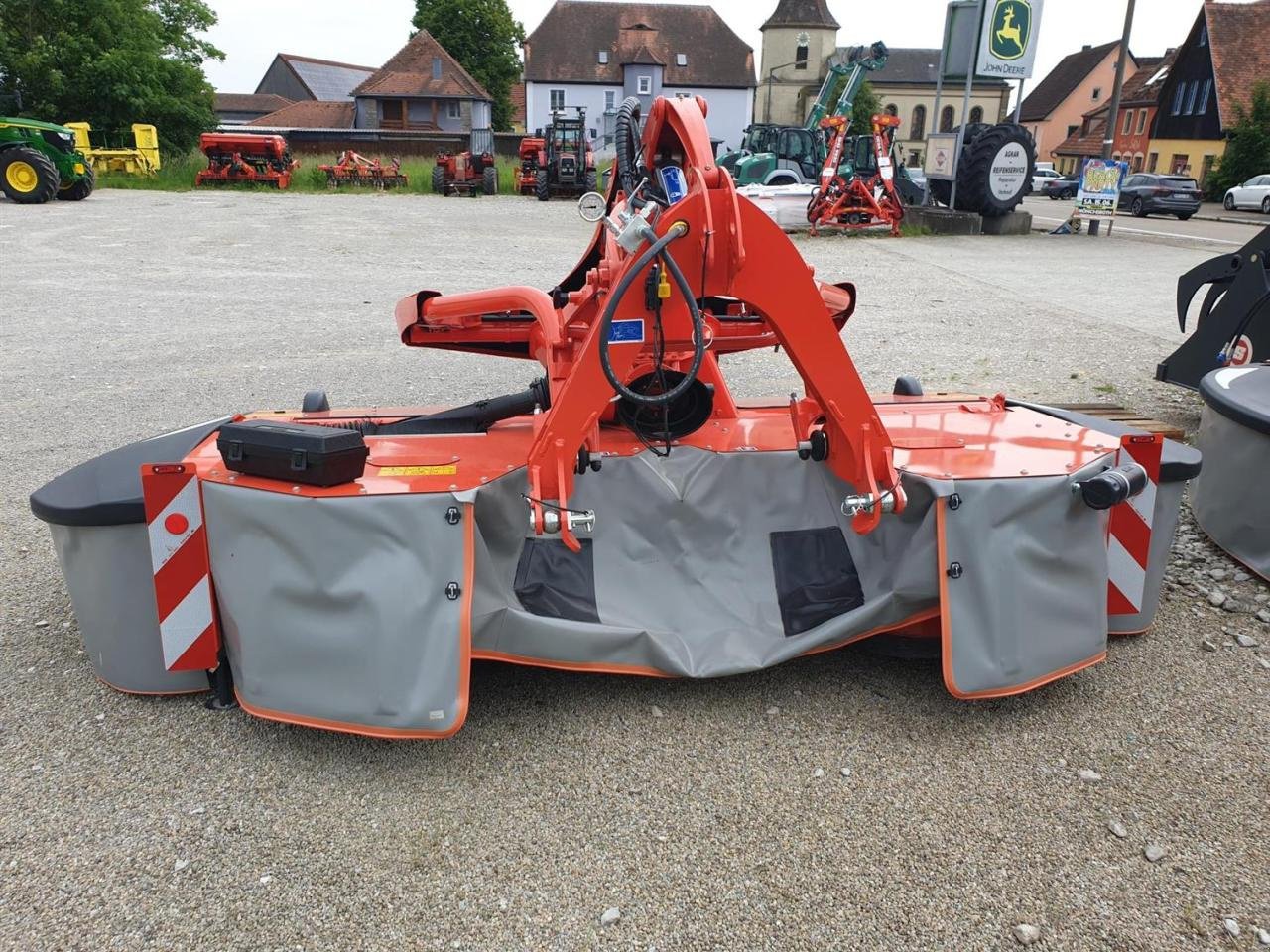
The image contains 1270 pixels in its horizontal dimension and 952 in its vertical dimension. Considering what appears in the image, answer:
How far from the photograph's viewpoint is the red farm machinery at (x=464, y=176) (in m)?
26.7

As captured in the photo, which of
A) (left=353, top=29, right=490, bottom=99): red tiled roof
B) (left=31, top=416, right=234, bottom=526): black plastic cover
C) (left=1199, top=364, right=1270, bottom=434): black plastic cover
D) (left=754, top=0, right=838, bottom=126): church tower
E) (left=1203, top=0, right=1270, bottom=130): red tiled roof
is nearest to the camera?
(left=31, top=416, right=234, bottom=526): black plastic cover

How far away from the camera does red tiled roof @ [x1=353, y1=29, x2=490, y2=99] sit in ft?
167

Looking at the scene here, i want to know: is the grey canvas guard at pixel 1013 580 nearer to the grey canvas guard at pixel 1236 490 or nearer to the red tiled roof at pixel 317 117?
the grey canvas guard at pixel 1236 490

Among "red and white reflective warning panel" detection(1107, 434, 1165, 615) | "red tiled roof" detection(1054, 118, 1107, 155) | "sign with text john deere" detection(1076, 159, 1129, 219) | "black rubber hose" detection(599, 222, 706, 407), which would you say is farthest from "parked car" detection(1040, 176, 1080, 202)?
"black rubber hose" detection(599, 222, 706, 407)


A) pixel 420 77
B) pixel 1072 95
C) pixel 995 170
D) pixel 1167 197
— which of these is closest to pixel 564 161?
pixel 995 170

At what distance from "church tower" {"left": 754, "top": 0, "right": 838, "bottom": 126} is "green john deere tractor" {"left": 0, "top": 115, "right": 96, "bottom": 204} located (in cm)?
4778

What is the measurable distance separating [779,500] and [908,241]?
47.9 feet

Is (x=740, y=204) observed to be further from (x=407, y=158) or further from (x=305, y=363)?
(x=407, y=158)

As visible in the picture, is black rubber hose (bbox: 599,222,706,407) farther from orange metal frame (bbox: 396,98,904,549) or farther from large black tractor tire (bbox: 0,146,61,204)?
large black tractor tire (bbox: 0,146,61,204)

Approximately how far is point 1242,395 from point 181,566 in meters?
4.02

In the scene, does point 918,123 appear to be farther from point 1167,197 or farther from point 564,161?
point 564,161

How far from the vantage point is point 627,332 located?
2672 mm

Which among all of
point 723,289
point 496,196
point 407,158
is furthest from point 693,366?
point 407,158

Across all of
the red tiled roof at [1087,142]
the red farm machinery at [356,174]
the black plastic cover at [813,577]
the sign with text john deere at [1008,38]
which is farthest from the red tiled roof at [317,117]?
the black plastic cover at [813,577]
